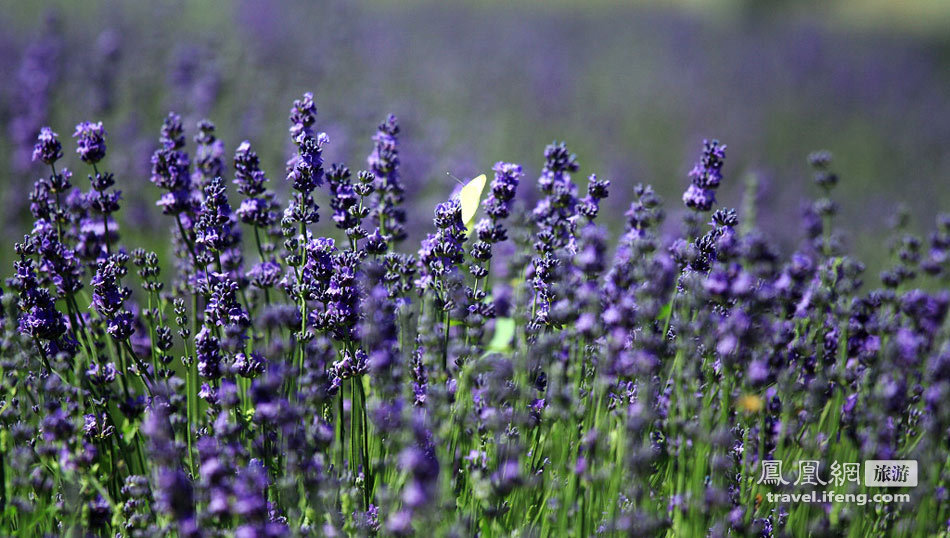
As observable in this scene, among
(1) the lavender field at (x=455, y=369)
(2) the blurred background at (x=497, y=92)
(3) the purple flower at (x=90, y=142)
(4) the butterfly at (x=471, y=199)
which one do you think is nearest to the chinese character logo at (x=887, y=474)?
(1) the lavender field at (x=455, y=369)

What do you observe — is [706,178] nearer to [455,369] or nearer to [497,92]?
[455,369]

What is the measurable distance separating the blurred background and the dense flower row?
2228mm

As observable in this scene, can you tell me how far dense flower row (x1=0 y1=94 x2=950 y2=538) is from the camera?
6.29 ft

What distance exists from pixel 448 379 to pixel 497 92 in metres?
8.48

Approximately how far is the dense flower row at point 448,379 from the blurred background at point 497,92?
7.31 ft

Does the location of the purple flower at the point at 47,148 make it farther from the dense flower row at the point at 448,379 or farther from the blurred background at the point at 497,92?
the blurred background at the point at 497,92

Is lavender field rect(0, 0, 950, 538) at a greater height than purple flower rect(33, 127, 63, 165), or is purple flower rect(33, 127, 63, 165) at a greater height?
purple flower rect(33, 127, 63, 165)

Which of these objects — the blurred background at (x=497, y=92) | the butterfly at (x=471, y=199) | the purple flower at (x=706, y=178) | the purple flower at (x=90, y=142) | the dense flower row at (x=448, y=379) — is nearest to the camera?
the dense flower row at (x=448, y=379)

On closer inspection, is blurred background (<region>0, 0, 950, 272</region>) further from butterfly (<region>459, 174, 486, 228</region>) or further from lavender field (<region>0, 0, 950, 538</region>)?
butterfly (<region>459, 174, 486, 228</region>)

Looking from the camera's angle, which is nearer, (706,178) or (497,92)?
(706,178)

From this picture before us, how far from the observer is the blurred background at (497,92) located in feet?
21.9

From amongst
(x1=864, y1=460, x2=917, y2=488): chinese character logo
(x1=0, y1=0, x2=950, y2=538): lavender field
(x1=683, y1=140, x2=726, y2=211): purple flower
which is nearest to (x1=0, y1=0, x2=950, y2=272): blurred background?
(x1=683, y1=140, x2=726, y2=211): purple flower

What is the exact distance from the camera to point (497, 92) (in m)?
10.6

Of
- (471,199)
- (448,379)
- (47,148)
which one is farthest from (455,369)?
(47,148)
